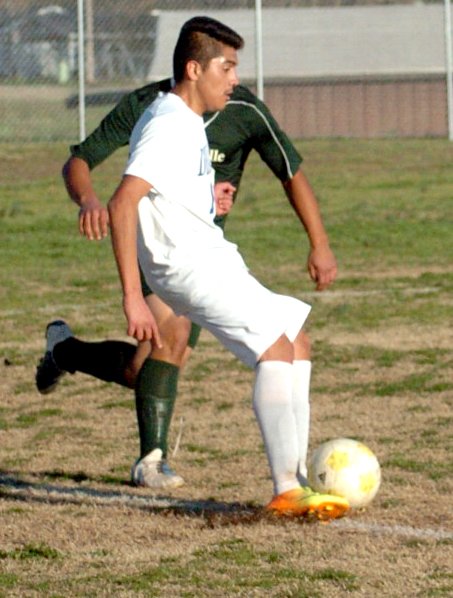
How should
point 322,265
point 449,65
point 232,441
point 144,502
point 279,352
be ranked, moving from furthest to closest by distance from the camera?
1. point 449,65
2. point 232,441
3. point 322,265
4. point 144,502
5. point 279,352

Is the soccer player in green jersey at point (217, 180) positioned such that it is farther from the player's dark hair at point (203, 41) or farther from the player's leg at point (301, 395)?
the player's dark hair at point (203, 41)

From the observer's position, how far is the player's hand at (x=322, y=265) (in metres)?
6.21

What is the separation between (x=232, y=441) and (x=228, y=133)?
1531 mm

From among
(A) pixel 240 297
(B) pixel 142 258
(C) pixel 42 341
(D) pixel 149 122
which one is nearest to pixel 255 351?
(A) pixel 240 297

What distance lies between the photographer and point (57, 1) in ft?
82.7

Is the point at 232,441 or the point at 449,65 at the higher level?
the point at 232,441

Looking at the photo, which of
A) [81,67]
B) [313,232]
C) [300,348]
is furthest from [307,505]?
[81,67]

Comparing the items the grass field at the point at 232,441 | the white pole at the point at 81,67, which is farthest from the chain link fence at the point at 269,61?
the grass field at the point at 232,441

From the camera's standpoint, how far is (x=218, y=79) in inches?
217

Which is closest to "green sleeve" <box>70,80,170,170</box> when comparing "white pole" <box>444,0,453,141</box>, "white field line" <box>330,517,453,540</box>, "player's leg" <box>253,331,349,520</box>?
"player's leg" <box>253,331,349,520</box>

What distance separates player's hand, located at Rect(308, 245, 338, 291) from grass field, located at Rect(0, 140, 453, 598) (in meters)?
0.86

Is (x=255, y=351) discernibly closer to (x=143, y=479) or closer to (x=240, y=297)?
(x=240, y=297)

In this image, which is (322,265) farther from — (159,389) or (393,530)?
(393,530)

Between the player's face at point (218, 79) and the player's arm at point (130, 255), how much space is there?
49 cm
